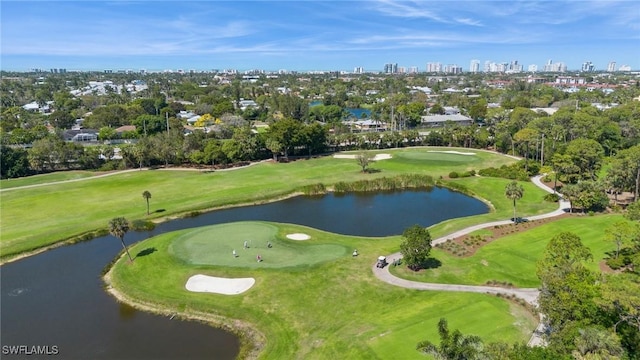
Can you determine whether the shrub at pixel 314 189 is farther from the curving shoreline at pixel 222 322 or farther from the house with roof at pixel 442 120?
the house with roof at pixel 442 120

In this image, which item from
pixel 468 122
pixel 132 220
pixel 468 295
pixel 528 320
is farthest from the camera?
pixel 468 122

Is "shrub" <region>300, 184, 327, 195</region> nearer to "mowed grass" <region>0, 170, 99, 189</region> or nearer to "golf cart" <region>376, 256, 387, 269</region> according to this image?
"golf cart" <region>376, 256, 387, 269</region>

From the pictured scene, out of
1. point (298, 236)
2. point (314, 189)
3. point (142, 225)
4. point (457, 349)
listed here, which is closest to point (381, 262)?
point (298, 236)

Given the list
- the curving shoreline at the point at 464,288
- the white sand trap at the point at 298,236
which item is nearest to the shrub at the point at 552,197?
the curving shoreline at the point at 464,288

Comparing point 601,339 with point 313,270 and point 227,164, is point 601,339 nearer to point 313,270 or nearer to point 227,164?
point 313,270

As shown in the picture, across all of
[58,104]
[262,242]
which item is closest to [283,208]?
[262,242]
